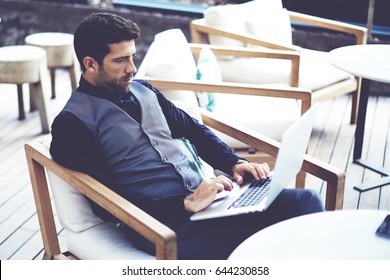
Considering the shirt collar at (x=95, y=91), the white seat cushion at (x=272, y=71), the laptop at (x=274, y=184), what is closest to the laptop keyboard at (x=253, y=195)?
the laptop at (x=274, y=184)

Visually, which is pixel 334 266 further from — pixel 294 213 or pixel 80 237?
pixel 80 237

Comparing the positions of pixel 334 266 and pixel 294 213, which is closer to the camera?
pixel 334 266

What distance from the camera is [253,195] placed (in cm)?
187

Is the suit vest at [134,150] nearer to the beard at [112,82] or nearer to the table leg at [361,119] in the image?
the beard at [112,82]

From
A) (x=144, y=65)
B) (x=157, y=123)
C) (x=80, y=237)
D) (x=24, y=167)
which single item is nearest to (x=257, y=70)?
(x=144, y=65)

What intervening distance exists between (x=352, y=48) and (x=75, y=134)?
2.04 meters

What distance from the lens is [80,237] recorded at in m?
1.94

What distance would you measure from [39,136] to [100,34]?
209 cm

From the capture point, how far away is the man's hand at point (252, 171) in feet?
6.48

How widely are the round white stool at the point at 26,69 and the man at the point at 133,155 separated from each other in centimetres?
191

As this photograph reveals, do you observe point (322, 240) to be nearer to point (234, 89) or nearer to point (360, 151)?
point (234, 89)

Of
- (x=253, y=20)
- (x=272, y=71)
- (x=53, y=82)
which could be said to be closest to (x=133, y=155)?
(x=272, y=71)

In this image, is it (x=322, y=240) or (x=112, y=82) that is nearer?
(x=322, y=240)

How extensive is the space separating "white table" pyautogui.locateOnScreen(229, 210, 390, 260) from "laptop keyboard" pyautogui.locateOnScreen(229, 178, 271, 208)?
0.91 ft
